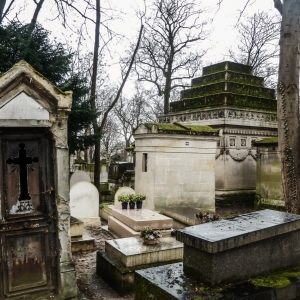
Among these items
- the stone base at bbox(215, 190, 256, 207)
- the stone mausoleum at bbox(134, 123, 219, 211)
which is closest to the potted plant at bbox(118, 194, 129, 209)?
the stone mausoleum at bbox(134, 123, 219, 211)

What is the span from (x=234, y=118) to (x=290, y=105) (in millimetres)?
6857

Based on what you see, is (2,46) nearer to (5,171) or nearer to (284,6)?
(5,171)

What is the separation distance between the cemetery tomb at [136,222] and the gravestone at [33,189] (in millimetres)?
3028

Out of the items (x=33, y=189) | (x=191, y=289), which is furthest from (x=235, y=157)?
(x=191, y=289)

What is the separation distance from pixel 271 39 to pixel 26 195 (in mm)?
23211

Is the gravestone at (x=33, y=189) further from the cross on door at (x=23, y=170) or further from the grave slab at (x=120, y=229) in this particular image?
the grave slab at (x=120, y=229)

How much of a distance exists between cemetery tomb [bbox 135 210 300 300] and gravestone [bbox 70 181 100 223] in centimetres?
605

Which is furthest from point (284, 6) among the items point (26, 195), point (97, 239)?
point (97, 239)

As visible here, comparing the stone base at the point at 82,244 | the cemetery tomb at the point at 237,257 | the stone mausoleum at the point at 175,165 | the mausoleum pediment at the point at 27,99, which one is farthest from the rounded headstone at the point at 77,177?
the cemetery tomb at the point at 237,257

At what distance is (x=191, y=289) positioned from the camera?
341 centimetres

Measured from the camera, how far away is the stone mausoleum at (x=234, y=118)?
44.7 ft

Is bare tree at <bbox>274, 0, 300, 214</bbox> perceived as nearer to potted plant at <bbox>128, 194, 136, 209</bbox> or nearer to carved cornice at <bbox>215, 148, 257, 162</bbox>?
potted plant at <bbox>128, 194, 136, 209</bbox>

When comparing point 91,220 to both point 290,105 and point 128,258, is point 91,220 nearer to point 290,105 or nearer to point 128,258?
point 128,258

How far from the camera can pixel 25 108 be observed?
4.56 metres
